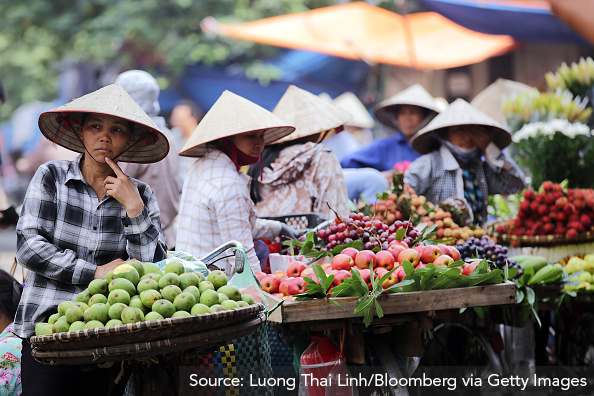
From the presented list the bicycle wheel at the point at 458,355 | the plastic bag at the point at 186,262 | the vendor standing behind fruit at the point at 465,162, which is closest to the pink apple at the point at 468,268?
the bicycle wheel at the point at 458,355

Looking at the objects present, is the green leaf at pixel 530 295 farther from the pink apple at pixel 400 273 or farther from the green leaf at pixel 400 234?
the pink apple at pixel 400 273

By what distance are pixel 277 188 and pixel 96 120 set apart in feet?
7.01

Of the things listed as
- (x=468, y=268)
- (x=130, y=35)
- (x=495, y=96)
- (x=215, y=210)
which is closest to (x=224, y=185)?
(x=215, y=210)

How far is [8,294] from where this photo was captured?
359 centimetres

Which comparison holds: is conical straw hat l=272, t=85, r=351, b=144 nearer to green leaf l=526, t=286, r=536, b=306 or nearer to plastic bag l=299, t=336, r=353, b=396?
green leaf l=526, t=286, r=536, b=306

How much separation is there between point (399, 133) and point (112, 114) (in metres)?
4.55

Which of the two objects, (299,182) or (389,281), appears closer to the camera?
(389,281)

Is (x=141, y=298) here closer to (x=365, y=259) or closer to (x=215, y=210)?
(x=365, y=259)

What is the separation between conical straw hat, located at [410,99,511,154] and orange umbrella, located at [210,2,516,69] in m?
4.81

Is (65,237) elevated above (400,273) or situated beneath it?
elevated above

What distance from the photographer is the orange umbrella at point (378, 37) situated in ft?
34.5

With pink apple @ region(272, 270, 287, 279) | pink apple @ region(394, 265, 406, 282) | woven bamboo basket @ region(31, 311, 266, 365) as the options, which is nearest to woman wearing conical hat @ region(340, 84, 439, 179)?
pink apple @ region(272, 270, 287, 279)

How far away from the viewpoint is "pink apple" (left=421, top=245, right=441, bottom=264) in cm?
352

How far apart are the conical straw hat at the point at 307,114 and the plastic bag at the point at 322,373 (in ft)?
6.46
